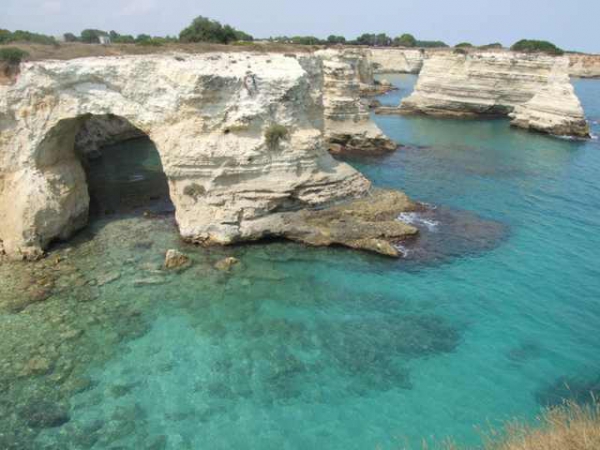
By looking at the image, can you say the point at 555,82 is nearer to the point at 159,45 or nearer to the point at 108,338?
the point at 159,45

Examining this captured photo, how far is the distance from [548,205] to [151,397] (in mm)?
24047

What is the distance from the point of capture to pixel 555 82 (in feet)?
157

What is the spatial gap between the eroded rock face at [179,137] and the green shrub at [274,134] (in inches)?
7.9

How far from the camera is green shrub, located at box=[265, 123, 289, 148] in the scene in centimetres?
2008

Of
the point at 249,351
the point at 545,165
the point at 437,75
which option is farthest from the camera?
the point at 437,75

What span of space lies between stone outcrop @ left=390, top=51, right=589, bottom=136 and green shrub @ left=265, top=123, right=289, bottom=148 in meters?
38.0

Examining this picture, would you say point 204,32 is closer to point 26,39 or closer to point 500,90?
point 26,39

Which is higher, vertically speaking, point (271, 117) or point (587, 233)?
point (271, 117)

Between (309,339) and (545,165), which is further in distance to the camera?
(545,165)

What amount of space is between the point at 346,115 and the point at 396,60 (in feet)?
278

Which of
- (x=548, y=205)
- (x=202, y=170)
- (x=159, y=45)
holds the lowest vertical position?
(x=548, y=205)

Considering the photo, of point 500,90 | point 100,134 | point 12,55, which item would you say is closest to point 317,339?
→ point 12,55

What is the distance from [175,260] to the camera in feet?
59.4

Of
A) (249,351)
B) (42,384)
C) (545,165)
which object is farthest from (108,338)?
(545,165)
